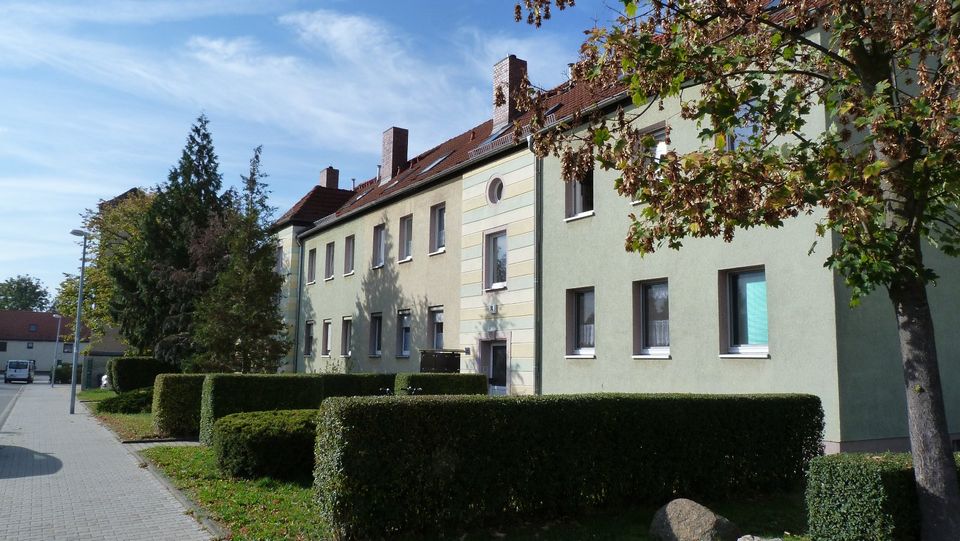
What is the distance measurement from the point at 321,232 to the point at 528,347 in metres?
16.3

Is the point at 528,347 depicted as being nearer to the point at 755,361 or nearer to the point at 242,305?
the point at 755,361

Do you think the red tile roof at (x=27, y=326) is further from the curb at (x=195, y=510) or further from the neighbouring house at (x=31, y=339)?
the curb at (x=195, y=510)

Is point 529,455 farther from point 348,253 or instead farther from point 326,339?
point 326,339

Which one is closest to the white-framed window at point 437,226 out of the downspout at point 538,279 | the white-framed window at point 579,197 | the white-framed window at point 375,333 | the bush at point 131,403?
the white-framed window at point 375,333

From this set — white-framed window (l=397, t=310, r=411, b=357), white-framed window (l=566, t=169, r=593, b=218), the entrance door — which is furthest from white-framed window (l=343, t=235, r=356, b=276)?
white-framed window (l=566, t=169, r=593, b=218)

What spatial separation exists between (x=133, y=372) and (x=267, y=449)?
80.9ft

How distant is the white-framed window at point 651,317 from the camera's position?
14.0 m

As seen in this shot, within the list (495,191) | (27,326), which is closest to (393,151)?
(495,191)

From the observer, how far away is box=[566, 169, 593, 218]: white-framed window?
16359 mm

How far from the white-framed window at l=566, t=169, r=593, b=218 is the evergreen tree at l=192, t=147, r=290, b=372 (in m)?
11.0

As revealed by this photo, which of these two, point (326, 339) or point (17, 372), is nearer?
point (326, 339)

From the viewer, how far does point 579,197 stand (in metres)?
16.6

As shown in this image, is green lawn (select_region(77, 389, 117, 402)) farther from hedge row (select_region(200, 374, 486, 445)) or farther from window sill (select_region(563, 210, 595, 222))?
window sill (select_region(563, 210, 595, 222))

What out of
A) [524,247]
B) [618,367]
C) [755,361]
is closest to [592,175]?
[524,247]
